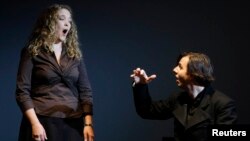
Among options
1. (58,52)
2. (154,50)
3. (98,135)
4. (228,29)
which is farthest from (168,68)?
(58,52)

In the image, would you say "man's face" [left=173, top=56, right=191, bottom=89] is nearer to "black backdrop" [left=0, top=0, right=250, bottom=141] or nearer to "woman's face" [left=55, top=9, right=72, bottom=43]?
"woman's face" [left=55, top=9, right=72, bottom=43]

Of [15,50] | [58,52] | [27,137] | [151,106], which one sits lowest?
[27,137]

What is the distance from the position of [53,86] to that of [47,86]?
24 millimetres

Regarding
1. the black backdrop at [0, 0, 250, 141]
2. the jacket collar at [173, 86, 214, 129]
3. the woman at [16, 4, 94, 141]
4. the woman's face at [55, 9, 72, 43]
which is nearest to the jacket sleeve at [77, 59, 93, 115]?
the woman at [16, 4, 94, 141]

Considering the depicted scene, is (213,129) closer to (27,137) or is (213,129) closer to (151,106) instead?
(151,106)

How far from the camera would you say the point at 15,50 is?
2.51 metres

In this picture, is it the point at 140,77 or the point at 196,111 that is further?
the point at 140,77

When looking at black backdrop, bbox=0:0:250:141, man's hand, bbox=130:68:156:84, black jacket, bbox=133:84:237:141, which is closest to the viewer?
black jacket, bbox=133:84:237:141

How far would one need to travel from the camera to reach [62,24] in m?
1.75

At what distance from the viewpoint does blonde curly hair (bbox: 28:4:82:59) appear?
1688mm

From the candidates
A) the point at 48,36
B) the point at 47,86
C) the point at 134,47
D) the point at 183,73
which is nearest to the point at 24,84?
the point at 47,86

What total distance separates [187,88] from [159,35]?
2.98 ft

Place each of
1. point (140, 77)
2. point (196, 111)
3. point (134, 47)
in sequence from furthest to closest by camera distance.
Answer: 1. point (134, 47)
2. point (140, 77)
3. point (196, 111)

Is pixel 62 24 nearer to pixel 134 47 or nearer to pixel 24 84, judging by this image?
pixel 24 84
